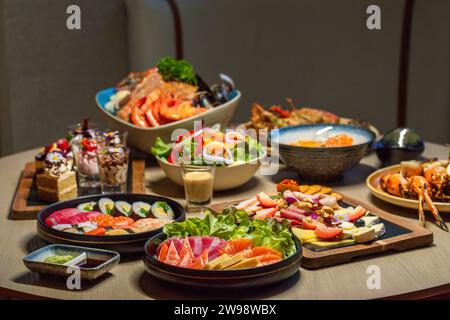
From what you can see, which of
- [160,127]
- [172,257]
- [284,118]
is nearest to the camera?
Answer: [172,257]

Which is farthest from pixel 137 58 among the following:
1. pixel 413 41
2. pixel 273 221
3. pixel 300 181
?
pixel 273 221

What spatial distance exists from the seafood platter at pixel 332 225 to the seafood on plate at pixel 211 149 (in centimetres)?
23

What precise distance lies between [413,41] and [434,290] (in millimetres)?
2635

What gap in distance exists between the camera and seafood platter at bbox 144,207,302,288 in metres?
1.53

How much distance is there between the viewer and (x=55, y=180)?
223 centimetres

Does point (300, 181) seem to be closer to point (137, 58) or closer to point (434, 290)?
point (434, 290)

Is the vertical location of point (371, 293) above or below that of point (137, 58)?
below

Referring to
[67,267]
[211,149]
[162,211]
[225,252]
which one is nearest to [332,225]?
[225,252]

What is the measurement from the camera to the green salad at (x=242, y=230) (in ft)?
5.57

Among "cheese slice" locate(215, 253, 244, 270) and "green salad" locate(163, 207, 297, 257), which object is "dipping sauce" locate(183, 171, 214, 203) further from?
"cheese slice" locate(215, 253, 244, 270)

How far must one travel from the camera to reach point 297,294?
5.23 ft

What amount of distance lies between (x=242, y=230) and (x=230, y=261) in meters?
0.21

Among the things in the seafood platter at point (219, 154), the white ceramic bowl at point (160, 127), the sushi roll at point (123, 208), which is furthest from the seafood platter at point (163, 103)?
the sushi roll at point (123, 208)

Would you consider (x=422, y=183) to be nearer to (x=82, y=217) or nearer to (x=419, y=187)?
(x=419, y=187)
